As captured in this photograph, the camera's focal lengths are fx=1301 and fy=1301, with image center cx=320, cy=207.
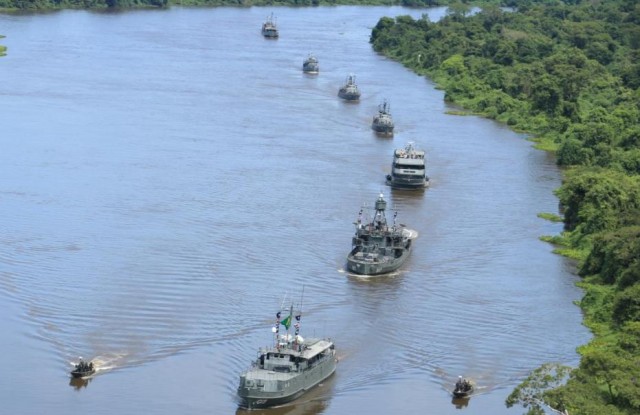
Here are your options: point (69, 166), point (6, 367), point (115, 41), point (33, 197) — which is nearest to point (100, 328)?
point (6, 367)

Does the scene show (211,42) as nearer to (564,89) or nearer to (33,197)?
(564,89)

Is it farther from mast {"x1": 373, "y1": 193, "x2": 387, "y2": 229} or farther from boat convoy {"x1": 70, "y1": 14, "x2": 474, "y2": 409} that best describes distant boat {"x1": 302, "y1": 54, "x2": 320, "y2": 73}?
mast {"x1": 373, "y1": 193, "x2": 387, "y2": 229}

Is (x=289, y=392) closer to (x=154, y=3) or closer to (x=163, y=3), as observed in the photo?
(x=163, y=3)

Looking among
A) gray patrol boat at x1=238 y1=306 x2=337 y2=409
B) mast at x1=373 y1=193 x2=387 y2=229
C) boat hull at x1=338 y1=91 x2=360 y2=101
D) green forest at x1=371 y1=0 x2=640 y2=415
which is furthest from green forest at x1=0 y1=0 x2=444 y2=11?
gray patrol boat at x1=238 y1=306 x2=337 y2=409

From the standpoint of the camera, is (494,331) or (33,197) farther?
(33,197)

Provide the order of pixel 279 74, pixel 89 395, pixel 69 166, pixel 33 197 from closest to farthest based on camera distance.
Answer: pixel 89 395 → pixel 33 197 → pixel 69 166 → pixel 279 74

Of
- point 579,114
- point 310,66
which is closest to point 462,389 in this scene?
point 579,114

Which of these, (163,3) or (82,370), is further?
(163,3)

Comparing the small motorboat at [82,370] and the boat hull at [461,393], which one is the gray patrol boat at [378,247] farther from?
the small motorboat at [82,370]
